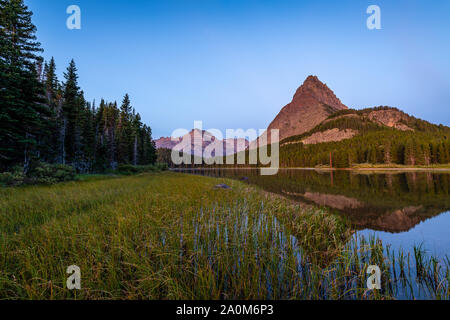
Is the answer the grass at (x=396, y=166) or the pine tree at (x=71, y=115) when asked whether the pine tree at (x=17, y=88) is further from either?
the grass at (x=396, y=166)

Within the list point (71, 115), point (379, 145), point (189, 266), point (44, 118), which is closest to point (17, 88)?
point (44, 118)

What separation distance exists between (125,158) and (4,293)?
5381cm

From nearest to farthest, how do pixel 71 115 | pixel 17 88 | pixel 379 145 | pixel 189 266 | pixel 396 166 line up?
pixel 189 266 → pixel 17 88 → pixel 71 115 → pixel 396 166 → pixel 379 145

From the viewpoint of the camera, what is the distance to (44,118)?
79.8 feet

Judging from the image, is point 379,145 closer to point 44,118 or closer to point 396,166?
point 396,166

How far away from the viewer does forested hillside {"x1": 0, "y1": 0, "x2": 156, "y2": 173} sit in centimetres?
1856

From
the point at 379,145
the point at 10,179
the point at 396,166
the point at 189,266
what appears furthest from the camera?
the point at 379,145

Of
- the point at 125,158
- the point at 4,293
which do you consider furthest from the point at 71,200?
the point at 125,158

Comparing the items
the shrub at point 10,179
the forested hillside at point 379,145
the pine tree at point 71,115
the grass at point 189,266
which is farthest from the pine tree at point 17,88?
the forested hillside at point 379,145

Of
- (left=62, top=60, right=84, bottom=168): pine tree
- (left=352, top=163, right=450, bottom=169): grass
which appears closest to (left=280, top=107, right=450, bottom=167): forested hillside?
(left=352, top=163, right=450, bottom=169): grass

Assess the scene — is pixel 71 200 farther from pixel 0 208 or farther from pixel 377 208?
pixel 377 208

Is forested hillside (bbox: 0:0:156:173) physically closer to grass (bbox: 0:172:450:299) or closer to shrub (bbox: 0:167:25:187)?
shrub (bbox: 0:167:25:187)

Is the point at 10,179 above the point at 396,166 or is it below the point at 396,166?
above
